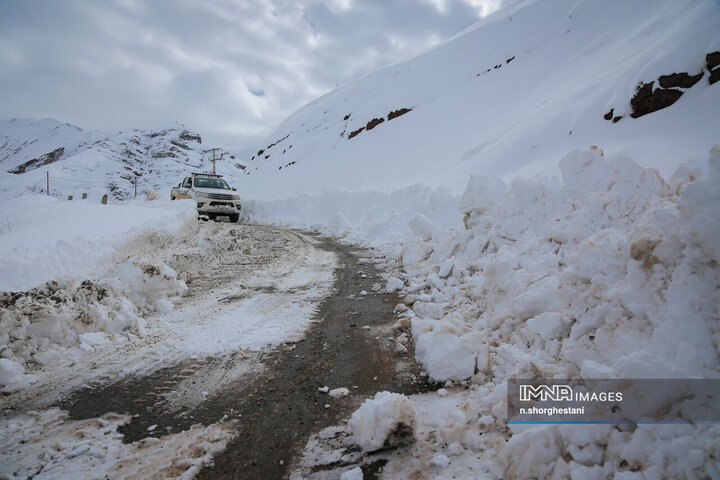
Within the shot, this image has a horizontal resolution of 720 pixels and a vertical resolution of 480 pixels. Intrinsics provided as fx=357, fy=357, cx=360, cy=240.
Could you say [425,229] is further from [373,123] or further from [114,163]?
[114,163]

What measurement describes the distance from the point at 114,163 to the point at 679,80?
154m

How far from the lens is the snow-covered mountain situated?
102750 mm

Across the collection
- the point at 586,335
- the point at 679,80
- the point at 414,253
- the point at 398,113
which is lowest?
the point at 586,335

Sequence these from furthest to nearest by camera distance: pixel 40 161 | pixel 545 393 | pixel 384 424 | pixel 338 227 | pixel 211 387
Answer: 1. pixel 40 161
2. pixel 338 227
3. pixel 211 387
4. pixel 545 393
5. pixel 384 424

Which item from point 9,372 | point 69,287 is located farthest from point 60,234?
point 9,372

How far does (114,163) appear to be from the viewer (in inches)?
5002

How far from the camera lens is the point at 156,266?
5254 mm

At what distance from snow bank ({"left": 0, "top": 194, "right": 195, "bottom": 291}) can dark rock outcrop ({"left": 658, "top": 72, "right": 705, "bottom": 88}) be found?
1170cm

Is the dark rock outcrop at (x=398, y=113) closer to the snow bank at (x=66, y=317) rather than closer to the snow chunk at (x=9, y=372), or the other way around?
the snow bank at (x=66, y=317)

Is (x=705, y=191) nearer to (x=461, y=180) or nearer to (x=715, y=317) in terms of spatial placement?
(x=715, y=317)

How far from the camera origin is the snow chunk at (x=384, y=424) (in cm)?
233

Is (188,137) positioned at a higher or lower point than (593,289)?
higher

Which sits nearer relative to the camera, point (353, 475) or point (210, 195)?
point (353, 475)

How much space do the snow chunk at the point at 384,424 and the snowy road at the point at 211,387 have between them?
38 centimetres
